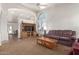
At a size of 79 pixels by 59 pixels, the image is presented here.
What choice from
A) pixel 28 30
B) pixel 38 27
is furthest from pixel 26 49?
pixel 38 27

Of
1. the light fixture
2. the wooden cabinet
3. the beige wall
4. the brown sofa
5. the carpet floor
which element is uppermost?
the light fixture

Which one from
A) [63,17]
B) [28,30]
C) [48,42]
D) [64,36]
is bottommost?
[48,42]

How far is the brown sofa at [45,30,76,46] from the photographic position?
257cm

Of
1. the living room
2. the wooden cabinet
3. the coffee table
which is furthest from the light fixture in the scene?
the coffee table

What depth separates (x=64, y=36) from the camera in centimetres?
259

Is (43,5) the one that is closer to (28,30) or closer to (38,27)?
(38,27)

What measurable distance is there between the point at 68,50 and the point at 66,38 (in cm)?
24

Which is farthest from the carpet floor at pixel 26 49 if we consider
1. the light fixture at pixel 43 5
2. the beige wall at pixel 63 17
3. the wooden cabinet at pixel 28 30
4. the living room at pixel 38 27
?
the light fixture at pixel 43 5

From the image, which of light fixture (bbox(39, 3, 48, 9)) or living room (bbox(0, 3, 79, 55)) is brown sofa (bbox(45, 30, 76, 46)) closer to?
living room (bbox(0, 3, 79, 55))

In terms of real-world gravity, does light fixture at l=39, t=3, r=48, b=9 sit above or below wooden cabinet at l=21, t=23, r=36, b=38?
above

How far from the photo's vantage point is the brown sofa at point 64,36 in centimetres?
→ 257

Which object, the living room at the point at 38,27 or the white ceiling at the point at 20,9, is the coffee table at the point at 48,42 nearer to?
the living room at the point at 38,27

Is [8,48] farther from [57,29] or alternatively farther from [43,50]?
[57,29]

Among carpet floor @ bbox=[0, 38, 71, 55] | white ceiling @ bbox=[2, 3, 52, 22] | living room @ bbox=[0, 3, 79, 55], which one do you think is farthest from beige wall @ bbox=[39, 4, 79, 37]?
carpet floor @ bbox=[0, 38, 71, 55]
